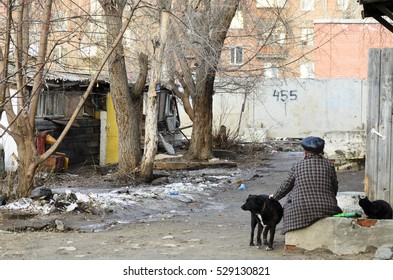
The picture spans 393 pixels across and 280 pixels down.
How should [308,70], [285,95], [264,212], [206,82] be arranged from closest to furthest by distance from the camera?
1. [264,212]
2. [206,82]
3. [285,95]
4. [308,70]

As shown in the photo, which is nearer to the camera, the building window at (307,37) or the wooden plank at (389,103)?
the wooden plank at (389,103)

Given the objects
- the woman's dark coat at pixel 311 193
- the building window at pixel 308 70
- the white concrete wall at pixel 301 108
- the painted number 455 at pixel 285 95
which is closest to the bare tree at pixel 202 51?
the woman's dark coat at pixel 311 193

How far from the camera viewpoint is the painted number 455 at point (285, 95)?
37.1 meters

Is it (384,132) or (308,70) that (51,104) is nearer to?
(384,132)

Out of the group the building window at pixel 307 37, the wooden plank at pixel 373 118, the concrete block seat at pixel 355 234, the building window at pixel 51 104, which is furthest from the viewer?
the building window at pixel 51 104

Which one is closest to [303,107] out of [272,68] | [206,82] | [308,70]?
[308,70]

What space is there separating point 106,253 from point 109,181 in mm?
8804

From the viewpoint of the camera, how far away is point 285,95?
37.2 meters

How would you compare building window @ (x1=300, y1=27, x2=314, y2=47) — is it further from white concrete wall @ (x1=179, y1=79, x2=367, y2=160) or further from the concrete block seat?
the concrete block seat

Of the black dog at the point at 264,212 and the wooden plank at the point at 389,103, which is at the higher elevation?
the wooden plank at the point at 389,103

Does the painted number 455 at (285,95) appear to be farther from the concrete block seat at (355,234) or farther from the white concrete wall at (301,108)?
the concrete block seat at (355,234)

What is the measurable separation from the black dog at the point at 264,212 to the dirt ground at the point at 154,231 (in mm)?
222

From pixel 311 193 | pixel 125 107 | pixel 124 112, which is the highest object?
pixel 125 107

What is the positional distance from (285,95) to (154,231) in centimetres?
2722
